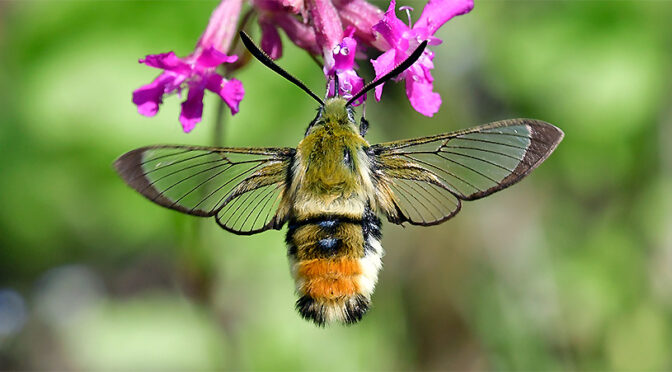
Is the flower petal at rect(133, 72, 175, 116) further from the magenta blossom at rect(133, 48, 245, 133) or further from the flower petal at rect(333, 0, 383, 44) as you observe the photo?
the flower petal at rect(333, 0, 383, 44)

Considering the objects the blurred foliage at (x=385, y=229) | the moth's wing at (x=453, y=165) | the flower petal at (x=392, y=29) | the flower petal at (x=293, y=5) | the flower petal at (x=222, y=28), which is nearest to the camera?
the moth's wing at (x=453, y=165)

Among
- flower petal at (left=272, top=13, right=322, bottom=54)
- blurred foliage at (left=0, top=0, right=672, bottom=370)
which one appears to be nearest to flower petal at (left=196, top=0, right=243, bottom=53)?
flower petal at (left=272, top=13, right=322, bottom=54)

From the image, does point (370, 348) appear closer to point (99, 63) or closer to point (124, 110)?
point (124, 110)

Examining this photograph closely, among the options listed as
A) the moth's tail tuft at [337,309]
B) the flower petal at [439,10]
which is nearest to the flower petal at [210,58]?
the flower petal at [439,10]

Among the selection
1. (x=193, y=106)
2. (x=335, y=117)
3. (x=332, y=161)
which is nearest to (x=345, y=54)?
(x=335, y=117)

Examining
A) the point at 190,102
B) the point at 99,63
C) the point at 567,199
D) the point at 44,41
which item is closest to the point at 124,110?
the point at 99,63

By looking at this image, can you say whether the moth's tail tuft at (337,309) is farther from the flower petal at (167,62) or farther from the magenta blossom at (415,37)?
the flower petal at (167,62)
